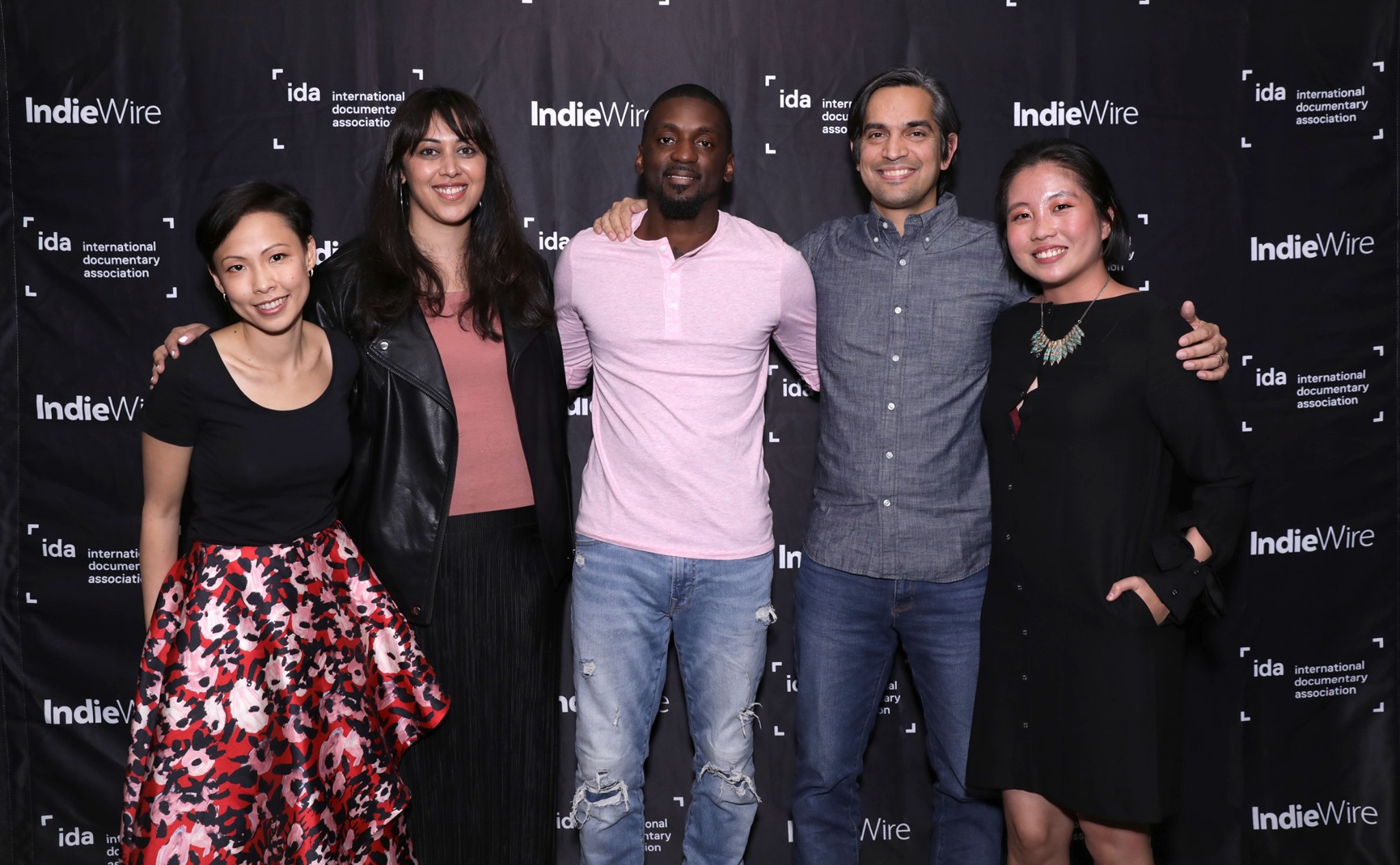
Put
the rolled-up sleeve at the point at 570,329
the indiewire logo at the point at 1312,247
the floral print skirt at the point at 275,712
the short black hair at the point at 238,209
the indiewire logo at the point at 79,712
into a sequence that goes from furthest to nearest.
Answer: the indiewire logo at the point at 1312,247 → the indiewire logo at the point at 79,712 → the rolled-up sleeve at the point at 570,329 → the short black hair at the point at 238,209 → the floral print skirt at the point at 275,712

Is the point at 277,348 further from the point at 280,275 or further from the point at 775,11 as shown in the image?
the point at 775,11

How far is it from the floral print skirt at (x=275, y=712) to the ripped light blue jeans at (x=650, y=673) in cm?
36

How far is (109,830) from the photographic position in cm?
281

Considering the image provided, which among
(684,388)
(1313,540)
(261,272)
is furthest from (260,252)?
(1313,540)

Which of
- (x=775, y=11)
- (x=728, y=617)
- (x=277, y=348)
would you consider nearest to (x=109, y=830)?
(x=277, y=348)

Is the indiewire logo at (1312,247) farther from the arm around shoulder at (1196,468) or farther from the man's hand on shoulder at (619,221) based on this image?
the man's hand on shoulder at (619,221)

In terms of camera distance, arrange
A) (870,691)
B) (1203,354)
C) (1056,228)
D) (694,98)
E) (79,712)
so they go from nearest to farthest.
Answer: (1203,354) → (1056,228) → (694,98) → (870,691) → (79,712)

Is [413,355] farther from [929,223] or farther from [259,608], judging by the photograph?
[929,223]

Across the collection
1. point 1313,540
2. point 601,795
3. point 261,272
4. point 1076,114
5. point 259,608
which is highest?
point 1076,114

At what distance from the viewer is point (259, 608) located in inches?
72.2

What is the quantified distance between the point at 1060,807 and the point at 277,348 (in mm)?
1844

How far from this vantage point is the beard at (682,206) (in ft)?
7.06

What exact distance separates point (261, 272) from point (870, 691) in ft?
5.32

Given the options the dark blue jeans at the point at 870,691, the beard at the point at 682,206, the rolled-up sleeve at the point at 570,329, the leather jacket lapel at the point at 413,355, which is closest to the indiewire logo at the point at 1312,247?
the dark blue jeans at the point at 870,691
